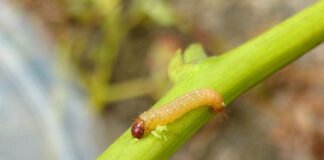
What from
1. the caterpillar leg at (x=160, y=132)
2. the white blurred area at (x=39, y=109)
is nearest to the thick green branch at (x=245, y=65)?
the caterpillar leg at (x=160, y=132)

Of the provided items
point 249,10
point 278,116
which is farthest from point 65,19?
point 278,116

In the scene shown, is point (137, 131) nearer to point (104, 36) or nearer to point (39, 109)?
point (39, 109)

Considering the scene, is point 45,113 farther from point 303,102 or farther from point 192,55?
point 192,55

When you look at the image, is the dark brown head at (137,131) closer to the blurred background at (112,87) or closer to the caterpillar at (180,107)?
the caterpillar at (180,107)

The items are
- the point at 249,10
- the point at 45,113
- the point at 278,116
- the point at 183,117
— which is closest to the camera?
the point at 183,117

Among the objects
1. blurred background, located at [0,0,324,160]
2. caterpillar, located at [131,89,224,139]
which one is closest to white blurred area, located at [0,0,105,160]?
blurred background, located at [0,0,324,160]

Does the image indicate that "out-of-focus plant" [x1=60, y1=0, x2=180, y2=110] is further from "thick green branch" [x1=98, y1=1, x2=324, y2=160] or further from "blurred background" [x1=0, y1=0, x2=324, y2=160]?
"thick green branch" [x1=98, y1=1, x2=324, y2=160]
